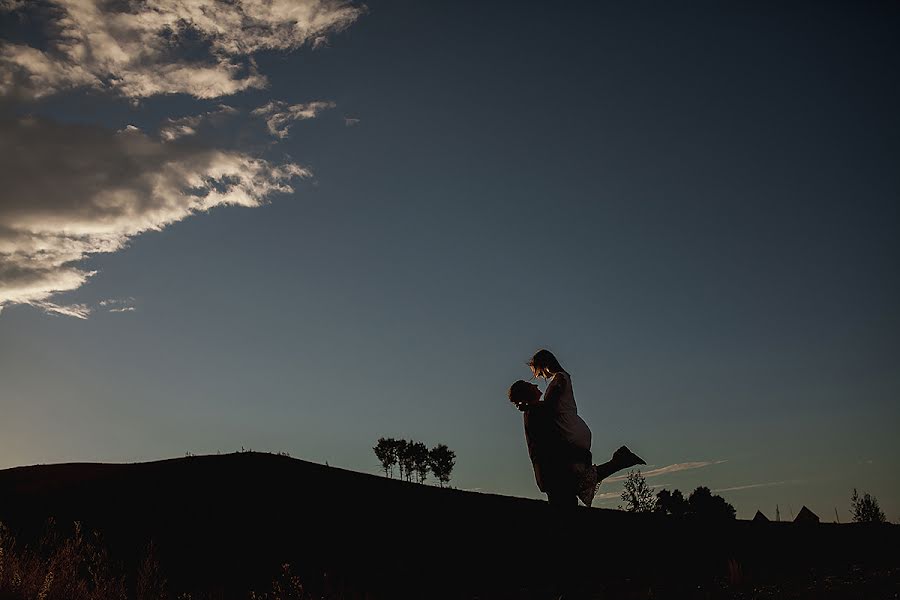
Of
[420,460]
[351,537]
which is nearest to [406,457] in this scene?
[420,460]

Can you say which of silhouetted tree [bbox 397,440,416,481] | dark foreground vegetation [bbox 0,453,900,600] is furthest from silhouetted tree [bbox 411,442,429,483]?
dark foreground vegetation [bbox 0,453,900,600]

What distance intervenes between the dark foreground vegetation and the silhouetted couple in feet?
15.8

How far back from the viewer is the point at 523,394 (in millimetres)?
9406

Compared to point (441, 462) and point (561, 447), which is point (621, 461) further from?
point (441, 462)

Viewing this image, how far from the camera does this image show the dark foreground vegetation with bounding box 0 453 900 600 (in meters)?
19.2

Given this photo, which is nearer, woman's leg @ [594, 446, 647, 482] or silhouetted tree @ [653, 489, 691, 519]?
woman's leg @ [594, 446, 647, 482]

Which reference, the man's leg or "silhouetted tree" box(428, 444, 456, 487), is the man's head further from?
"silhouetted tree" box(428, 444, 456, 487)

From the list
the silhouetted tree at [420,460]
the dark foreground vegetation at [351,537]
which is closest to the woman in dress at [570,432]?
the dark foreground vegetation at [351,537]

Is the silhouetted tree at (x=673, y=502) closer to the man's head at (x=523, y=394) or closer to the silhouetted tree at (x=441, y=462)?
the silhouetted tree at (x=441, y=462)

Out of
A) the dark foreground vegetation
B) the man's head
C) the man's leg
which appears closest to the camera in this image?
the man's leg

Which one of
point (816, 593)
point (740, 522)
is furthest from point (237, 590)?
point (740, 522)

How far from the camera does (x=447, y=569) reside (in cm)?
2455

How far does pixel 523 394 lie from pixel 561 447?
0.86 m

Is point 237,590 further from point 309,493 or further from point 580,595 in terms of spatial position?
point 309,493
